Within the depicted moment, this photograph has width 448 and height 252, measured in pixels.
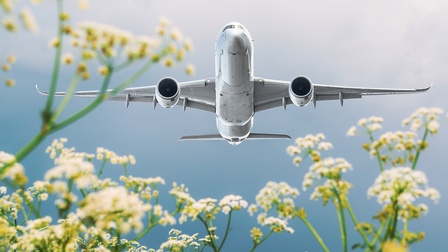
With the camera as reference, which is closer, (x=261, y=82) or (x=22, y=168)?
(x=22, y=168)

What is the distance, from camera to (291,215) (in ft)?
17.5

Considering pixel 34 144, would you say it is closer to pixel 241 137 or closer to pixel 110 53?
pixel 110 53

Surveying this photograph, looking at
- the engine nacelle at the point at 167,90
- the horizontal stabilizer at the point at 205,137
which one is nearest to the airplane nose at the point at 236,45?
the engine nacelle at the point at 167,90

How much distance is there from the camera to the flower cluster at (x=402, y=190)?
425cm

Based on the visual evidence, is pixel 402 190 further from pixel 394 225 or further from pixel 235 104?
pixel 235 104

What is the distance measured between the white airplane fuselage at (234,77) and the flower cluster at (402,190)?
20.1 meters

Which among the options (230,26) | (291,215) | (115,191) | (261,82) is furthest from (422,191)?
(261,82)

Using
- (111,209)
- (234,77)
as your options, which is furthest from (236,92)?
(111,209)

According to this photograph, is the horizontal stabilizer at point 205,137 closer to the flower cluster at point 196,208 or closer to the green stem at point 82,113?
the flower cluster at point 196,208

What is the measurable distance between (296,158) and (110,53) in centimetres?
290

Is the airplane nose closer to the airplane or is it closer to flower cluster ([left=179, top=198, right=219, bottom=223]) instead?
the airplane

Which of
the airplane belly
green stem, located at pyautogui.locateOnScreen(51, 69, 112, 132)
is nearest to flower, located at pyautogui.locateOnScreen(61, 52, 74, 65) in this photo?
green stem, located at pyautogui.locateOnScreen(51, 69, 112, 132)

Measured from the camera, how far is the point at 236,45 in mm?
23922

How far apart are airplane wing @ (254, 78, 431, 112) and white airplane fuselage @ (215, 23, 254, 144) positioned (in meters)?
2.37
